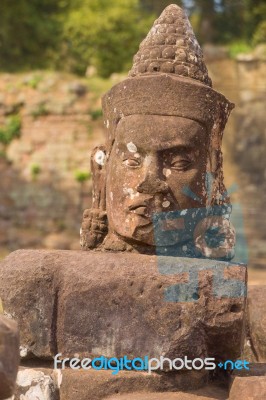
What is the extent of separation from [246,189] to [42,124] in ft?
14.8

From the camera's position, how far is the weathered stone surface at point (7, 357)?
8.38 feet

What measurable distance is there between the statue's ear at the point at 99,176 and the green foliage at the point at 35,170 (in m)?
11.5

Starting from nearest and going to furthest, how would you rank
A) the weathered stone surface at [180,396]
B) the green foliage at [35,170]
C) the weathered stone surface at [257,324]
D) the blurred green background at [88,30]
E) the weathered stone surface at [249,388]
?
the weathered stone surface at [249,388], the weathered stone surface at [180,396], the weathered stone surface at [257,324], the green foliage at [35,170], the blurred green background at [88,30]

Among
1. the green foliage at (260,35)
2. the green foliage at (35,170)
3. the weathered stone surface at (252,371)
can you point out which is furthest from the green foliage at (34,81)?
the weathered stone surface at (252,371)

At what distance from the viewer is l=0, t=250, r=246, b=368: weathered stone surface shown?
3.63 m

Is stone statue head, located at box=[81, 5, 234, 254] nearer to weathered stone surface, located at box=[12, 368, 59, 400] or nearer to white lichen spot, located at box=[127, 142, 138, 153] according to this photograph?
white lichen spot, located at box=[127, 142, 138, 153]

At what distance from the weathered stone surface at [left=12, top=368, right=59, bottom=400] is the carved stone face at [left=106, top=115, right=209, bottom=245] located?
0.85 metres

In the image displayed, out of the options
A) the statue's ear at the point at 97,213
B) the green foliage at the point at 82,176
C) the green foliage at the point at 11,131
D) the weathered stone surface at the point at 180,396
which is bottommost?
the weathered stone surface at the point at 180,396

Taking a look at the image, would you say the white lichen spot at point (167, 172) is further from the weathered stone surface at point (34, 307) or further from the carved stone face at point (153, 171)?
the weathered stone surface at point (34, 307)

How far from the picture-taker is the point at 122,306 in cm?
370

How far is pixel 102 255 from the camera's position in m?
3.90

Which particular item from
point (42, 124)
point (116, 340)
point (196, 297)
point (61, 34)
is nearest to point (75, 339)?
point (116, 340)

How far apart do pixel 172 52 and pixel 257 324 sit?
203 centimetres

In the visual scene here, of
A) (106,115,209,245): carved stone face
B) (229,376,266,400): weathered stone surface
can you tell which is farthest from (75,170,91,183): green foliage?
(229,376,266,400): weathered stone surface
